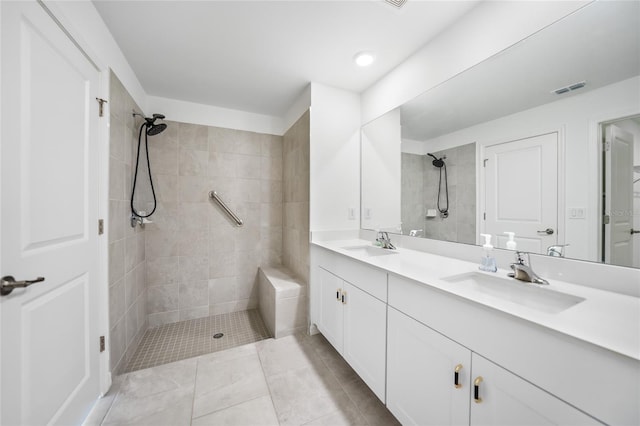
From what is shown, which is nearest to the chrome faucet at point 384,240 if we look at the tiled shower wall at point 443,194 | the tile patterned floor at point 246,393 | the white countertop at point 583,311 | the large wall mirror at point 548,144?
the tiled shower wall at point 443,194

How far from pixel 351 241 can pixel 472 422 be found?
4.99ft

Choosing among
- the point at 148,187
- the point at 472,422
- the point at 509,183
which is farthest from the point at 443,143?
the point at 148,187

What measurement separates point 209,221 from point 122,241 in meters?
0.94

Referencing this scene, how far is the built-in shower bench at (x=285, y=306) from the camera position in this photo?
85.5 inches

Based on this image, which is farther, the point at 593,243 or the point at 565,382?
the point at 593,243

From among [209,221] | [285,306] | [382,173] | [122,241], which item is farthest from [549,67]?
[209,221]

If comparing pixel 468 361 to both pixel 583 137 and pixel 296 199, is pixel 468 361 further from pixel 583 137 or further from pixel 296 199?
pixel 296 199

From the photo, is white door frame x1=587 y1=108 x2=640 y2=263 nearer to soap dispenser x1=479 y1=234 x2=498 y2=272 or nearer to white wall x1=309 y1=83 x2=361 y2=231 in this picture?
soap dispenser x1=479 y1=234 x2=498 y2=272

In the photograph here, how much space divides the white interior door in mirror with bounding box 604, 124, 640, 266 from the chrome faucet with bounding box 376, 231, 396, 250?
1108 mm

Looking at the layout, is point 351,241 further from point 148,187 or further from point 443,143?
point 148,187

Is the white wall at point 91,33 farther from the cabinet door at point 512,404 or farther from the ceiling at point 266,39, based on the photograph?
the cabinet door at point 512,404

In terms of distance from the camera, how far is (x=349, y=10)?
1.39 metres

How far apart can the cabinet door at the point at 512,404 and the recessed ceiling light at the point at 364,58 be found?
1.95 m

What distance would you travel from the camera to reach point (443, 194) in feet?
5.32
